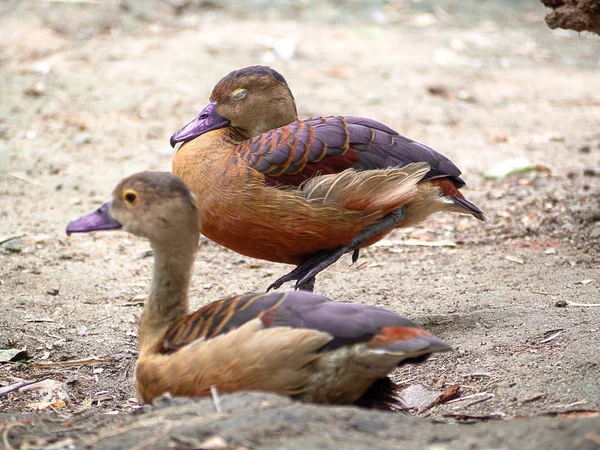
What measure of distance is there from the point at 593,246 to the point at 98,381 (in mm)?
3782

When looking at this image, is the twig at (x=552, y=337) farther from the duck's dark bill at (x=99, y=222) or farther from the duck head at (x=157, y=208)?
the duck's dark bill at (x=99, y=222)

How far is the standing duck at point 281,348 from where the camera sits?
3.46 m

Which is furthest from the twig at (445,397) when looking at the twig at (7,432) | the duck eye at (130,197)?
the twig at (7,432)

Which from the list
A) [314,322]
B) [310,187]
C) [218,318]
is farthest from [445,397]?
[310,187]

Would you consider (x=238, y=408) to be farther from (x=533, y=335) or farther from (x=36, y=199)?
(x=36, y=199)

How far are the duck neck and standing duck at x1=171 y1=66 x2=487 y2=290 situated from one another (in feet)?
3.43

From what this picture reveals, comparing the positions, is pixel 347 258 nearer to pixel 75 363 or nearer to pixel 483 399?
pixel 75 363

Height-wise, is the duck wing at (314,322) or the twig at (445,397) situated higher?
the duck wing at (314,322)

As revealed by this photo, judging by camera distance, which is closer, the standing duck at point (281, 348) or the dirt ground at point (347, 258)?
the dirt ground at point (347, 258)

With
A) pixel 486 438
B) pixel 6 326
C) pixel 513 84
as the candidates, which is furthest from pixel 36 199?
pixel 513 84

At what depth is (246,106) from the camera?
222 inches

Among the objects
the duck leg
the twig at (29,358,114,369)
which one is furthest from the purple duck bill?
the twig at (29,358,114,369)

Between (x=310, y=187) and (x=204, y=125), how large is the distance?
1.03 meters

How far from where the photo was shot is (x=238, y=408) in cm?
318
